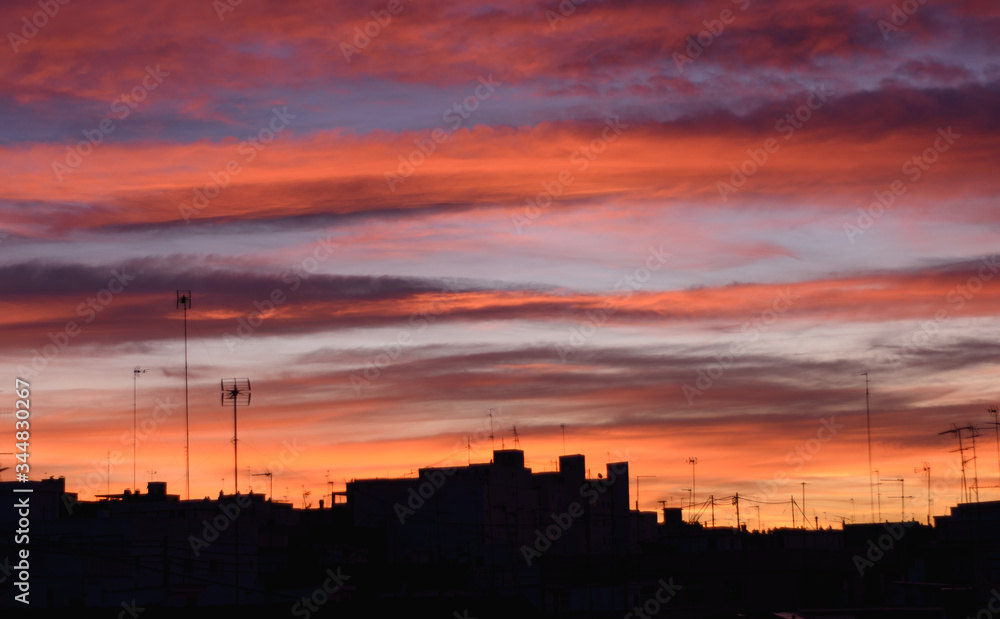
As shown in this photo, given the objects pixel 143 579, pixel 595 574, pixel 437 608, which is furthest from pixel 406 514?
pixel 437 608

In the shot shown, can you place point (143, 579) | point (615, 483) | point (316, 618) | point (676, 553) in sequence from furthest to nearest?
1. point (615, 483)
2. point (676, 553)
3. point (143, 579)
4. point (316, 618)

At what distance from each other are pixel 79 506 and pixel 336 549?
761 inches

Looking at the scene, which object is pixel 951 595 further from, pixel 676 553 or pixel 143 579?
pixel 143 579

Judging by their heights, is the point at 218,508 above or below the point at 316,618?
above

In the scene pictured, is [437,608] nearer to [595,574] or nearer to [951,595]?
[951,595]

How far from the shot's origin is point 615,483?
417ft

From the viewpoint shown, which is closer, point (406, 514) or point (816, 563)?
point (816, 563)

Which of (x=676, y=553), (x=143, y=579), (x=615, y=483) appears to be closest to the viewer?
(x=143, y=579)

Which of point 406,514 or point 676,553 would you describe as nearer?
point 676,553

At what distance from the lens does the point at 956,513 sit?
82.2 m

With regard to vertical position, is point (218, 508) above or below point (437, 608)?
above

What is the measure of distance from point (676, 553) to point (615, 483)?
129 feet

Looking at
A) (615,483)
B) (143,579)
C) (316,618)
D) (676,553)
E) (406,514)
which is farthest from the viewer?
(615,483)

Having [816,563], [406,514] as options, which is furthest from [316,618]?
[406,514]
